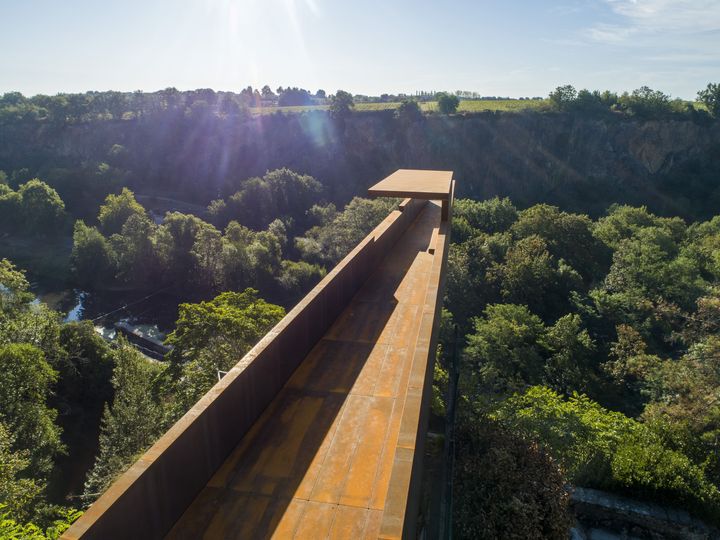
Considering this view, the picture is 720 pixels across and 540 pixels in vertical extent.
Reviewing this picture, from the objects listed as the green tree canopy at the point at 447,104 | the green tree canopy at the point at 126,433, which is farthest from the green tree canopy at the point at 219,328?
the green tree canopy at the point at 447,104

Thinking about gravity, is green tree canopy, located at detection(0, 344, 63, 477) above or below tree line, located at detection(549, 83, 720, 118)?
below

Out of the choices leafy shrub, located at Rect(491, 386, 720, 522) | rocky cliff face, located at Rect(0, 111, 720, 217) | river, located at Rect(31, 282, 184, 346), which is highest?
rocky cliff face, located at Rect(0, 111, 720, 217)

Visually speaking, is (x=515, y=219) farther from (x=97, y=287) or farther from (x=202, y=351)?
(x=97, y=287)

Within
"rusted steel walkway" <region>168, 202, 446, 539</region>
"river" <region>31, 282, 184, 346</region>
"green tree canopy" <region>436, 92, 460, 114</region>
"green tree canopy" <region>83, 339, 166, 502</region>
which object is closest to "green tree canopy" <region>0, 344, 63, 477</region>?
"green tree canopy" <region>83, 339, 166, 502</region>

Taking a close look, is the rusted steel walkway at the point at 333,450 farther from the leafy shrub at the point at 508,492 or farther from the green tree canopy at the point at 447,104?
the green tree canopy at the point at 447,104

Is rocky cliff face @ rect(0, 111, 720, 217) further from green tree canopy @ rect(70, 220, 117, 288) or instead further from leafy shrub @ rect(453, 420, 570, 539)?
leafy shrub @ rect(453, 420, 570, 539)

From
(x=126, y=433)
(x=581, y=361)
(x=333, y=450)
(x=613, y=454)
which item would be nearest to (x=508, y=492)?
(x=613, y=454)

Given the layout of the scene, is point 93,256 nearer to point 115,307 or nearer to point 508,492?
point 115,307

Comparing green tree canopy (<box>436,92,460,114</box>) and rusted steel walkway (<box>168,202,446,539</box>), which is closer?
rusted steel walkway (<box>168,202,446,539</box>)
